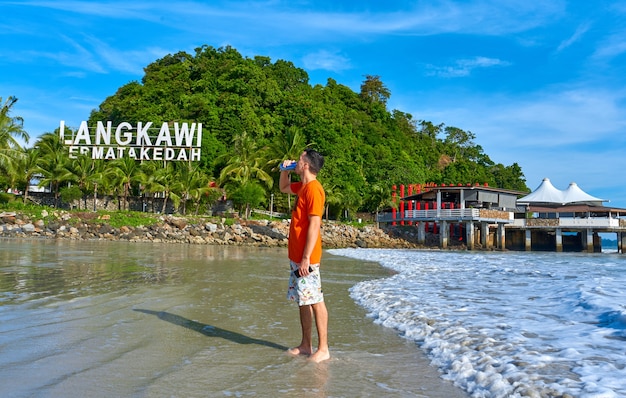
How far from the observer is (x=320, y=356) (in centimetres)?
334

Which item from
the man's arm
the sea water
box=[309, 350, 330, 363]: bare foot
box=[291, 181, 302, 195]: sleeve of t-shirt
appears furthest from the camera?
box=[291, 181, 302, 195]: sleeve of t-shirt

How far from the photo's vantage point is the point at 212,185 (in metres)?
39.4

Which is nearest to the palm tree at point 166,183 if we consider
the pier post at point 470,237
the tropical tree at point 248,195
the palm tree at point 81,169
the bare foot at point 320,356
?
the tropical tree at point 248,195

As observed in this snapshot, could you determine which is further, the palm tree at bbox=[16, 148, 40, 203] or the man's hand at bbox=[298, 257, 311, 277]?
the palm tree at bbox=[16, 148, 40, 203]

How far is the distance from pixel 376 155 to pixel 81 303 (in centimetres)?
4986

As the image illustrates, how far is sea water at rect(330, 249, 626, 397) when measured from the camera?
110 inches

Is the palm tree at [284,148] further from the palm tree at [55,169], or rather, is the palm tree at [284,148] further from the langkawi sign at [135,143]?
the palm tree at [55,169]

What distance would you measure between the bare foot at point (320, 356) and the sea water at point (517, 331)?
78 cm

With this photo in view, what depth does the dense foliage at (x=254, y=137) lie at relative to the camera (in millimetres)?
35688

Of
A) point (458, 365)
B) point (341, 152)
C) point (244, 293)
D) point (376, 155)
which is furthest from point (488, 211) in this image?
point (458, 365)

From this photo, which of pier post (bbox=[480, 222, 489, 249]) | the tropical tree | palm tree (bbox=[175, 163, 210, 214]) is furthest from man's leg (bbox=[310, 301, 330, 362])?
pier post (bbox=[480, 222, 489, 249])

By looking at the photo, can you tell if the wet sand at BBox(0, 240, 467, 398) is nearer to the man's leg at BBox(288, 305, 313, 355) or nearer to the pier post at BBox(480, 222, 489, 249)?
the man's leg at BBox(288, 305, 313, 355)

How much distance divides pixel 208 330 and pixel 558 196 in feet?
144

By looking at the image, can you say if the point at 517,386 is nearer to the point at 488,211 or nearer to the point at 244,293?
the point at 244,293
